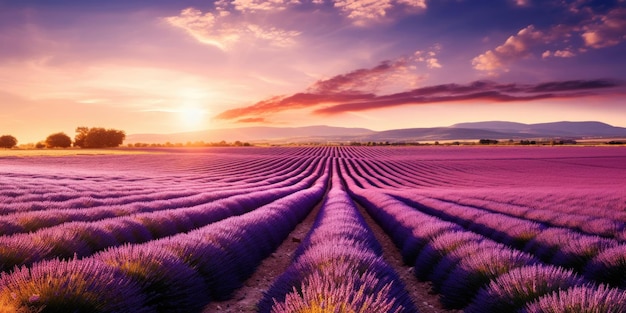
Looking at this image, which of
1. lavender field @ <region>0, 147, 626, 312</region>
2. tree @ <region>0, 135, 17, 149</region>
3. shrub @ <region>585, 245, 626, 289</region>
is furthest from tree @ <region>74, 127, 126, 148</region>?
shrub @ <region>585, 245, 626, 289</region>

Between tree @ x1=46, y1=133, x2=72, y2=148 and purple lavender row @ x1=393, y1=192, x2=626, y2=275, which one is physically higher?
tree @ x1=46, y1=133, x2=72, y2=148

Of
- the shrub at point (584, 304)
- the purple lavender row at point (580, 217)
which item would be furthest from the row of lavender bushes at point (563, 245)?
the shrub at point (584, 304)

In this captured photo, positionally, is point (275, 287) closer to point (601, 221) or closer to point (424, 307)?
point (424, 307)

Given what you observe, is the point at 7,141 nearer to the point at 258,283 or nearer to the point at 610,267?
the point at 258,283

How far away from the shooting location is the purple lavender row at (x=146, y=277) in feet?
8.13

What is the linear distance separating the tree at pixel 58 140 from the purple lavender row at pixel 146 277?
110 m

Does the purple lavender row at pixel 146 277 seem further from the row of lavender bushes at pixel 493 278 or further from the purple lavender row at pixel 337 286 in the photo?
the row of lavender bushes at pixel 493 278

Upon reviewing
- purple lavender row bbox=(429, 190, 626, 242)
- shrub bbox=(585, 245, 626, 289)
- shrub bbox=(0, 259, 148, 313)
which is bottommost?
purple lavender row bbox=(429, 190, 626, 242)

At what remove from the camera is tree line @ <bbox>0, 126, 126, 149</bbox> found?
322 ft

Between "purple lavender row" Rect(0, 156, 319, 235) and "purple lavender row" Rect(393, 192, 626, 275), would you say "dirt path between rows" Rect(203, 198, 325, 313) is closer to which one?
"purple lavender row" Rect(0, 156, 319, 235)

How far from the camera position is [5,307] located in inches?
83.3

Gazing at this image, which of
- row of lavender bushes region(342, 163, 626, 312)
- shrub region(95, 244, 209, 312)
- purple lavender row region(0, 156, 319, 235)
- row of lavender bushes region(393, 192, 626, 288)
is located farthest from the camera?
purple lavender row region(0, 156, 319, 235)

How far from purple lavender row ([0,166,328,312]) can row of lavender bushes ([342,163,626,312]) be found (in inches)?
109

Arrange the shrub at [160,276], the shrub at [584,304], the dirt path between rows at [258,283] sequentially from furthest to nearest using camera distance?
the dirt path between rows at [258,283] < the shrub at [160,276] < the shrub at [584,304]
